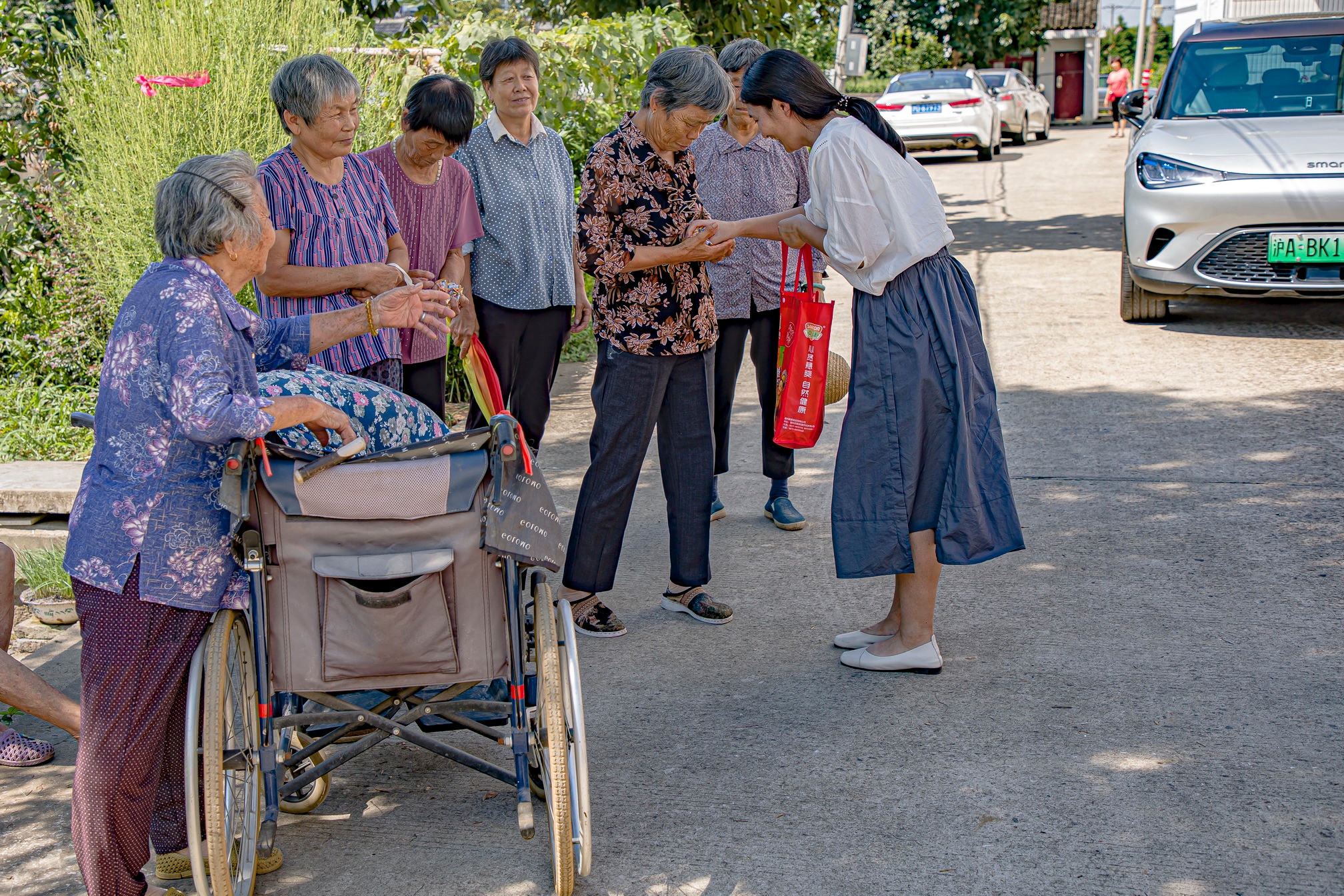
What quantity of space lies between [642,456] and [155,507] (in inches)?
77.3

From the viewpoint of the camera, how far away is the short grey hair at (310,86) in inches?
147

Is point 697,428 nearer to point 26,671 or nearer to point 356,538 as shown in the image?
point 356,538

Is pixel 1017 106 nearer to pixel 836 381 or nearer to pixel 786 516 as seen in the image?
pixel 786 516

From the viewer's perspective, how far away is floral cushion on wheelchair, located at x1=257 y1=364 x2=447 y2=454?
3.09 meters

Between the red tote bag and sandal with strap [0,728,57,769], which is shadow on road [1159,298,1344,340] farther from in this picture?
sandal with strap [0,728,57,769]

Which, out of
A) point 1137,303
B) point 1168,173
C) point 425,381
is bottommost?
point 1137,303

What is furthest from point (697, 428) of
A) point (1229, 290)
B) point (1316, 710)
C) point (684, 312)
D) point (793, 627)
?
point (1229, 290)

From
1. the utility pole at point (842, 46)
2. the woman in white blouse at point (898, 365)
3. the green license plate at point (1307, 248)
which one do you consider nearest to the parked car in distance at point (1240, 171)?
the green license plate at point (1307, 248)

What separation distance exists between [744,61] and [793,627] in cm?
242

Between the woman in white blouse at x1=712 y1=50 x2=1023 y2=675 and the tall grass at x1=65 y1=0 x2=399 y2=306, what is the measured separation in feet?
13.5

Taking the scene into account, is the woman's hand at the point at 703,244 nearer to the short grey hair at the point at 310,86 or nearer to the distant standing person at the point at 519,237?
the distant standing person at the point at 519,237

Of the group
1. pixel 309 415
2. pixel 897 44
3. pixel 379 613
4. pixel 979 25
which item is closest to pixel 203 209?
pixel 309 415

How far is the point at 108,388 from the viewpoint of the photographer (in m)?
2.68

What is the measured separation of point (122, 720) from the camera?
2736 mm
